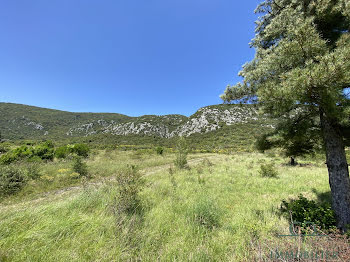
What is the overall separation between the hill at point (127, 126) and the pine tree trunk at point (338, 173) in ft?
167

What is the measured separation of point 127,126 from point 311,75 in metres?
88.0

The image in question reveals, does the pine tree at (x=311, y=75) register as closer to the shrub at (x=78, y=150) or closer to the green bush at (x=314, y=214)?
the green bush at (x=314, y=214)

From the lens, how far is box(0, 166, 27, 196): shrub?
6.11 m

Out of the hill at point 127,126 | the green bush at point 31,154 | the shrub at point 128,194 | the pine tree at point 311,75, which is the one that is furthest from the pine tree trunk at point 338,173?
the hill at point 127,126

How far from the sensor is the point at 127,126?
84.1 metres

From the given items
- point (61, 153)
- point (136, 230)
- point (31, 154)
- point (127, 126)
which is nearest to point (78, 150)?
point (61, 153)

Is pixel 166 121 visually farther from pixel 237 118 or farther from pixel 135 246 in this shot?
pixel 135 246

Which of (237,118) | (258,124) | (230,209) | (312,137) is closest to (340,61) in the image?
(312,137)

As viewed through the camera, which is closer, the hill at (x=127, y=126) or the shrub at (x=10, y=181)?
the shrub at (x=10, y=181)

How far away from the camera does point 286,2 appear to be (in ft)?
13.0

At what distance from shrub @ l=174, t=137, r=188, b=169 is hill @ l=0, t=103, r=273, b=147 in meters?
42.1

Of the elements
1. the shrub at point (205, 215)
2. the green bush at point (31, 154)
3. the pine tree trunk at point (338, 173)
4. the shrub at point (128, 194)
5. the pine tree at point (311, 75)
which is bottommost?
the green bush at point (31, 154)

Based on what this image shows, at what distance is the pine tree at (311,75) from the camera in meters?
2.32

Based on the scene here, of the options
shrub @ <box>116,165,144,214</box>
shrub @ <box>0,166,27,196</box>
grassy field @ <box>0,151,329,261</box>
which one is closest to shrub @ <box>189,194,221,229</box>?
grassy field @ <box>0,151,329,261</box>
